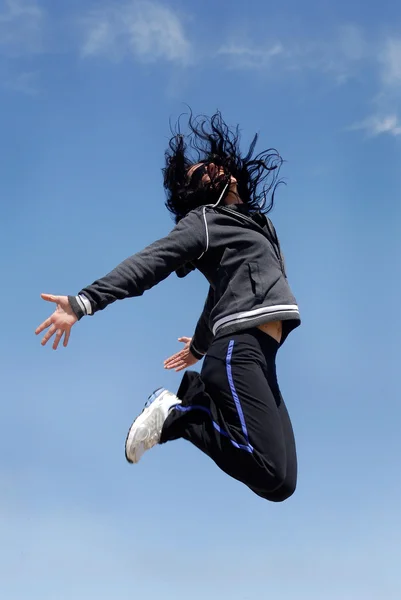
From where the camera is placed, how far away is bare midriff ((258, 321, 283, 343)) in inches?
234

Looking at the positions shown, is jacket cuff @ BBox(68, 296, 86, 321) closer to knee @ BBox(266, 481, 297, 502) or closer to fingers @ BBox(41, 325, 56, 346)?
fingers @ BBox(41, 325, 56, 346)

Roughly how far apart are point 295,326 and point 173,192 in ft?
4.77

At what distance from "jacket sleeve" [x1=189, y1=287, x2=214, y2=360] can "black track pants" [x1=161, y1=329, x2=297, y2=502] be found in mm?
642

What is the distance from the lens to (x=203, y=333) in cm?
693

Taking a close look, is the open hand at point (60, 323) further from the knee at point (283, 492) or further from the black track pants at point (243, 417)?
the knee at point (283, 492)

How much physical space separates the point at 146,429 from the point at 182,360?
4.93 feet

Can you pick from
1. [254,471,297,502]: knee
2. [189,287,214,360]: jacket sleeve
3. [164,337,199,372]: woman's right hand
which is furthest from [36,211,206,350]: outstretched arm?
[254,471,297,502]: knee

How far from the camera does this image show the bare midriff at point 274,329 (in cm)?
594

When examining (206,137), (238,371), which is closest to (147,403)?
(238,371)

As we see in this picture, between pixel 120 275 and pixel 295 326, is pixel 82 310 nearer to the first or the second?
pixel 120 275

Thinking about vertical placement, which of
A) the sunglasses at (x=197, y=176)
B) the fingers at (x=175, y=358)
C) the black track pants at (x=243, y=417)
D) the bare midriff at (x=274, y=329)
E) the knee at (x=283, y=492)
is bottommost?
the knee at (x=283, y=492)

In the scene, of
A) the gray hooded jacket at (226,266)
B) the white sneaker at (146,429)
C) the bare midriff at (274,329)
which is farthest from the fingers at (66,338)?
the bare midriff at (274,329)

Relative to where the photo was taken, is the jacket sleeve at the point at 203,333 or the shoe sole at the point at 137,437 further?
the jacket sleeve at the point at 203,333

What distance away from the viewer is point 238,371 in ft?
18.8
